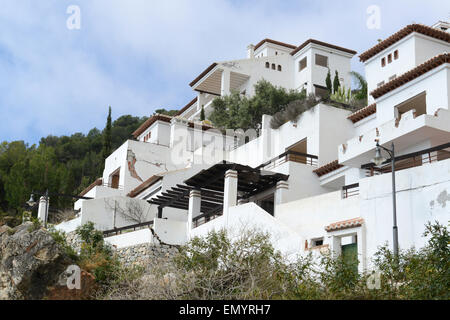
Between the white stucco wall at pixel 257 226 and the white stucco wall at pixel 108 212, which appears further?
the white stucco wall at pixel 108 212

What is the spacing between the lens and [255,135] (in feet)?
139

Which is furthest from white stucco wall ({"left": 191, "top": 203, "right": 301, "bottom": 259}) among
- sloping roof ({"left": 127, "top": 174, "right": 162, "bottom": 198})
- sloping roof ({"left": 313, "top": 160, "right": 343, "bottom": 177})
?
sloping roof ({"left": 127, "top": 174, "right": 162, "bottom": 198})

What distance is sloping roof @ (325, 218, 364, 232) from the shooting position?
2045cm

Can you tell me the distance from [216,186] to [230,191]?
9.84 ft

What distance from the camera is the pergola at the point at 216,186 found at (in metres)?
27.4

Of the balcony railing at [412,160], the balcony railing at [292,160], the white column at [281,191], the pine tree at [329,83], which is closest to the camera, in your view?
the balcony railing at [412,160]

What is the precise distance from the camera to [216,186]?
29328 mm

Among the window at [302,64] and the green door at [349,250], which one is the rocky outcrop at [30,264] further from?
the window at [302,64]

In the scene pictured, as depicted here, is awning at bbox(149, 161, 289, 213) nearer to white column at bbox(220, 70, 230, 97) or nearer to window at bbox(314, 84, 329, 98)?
white column at bbox(220, 70, 230, 97)

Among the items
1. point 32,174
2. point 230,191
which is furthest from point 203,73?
point 230,191

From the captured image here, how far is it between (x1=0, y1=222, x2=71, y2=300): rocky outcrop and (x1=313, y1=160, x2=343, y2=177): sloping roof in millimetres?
12545

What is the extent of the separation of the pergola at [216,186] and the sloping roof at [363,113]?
5.47 m

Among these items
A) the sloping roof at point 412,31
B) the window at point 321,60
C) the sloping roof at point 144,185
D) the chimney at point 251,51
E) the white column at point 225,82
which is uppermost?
the chimney at point 251,51

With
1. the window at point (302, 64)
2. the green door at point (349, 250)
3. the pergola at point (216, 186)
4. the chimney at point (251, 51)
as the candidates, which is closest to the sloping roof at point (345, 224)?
the green door at point (349, 250)
